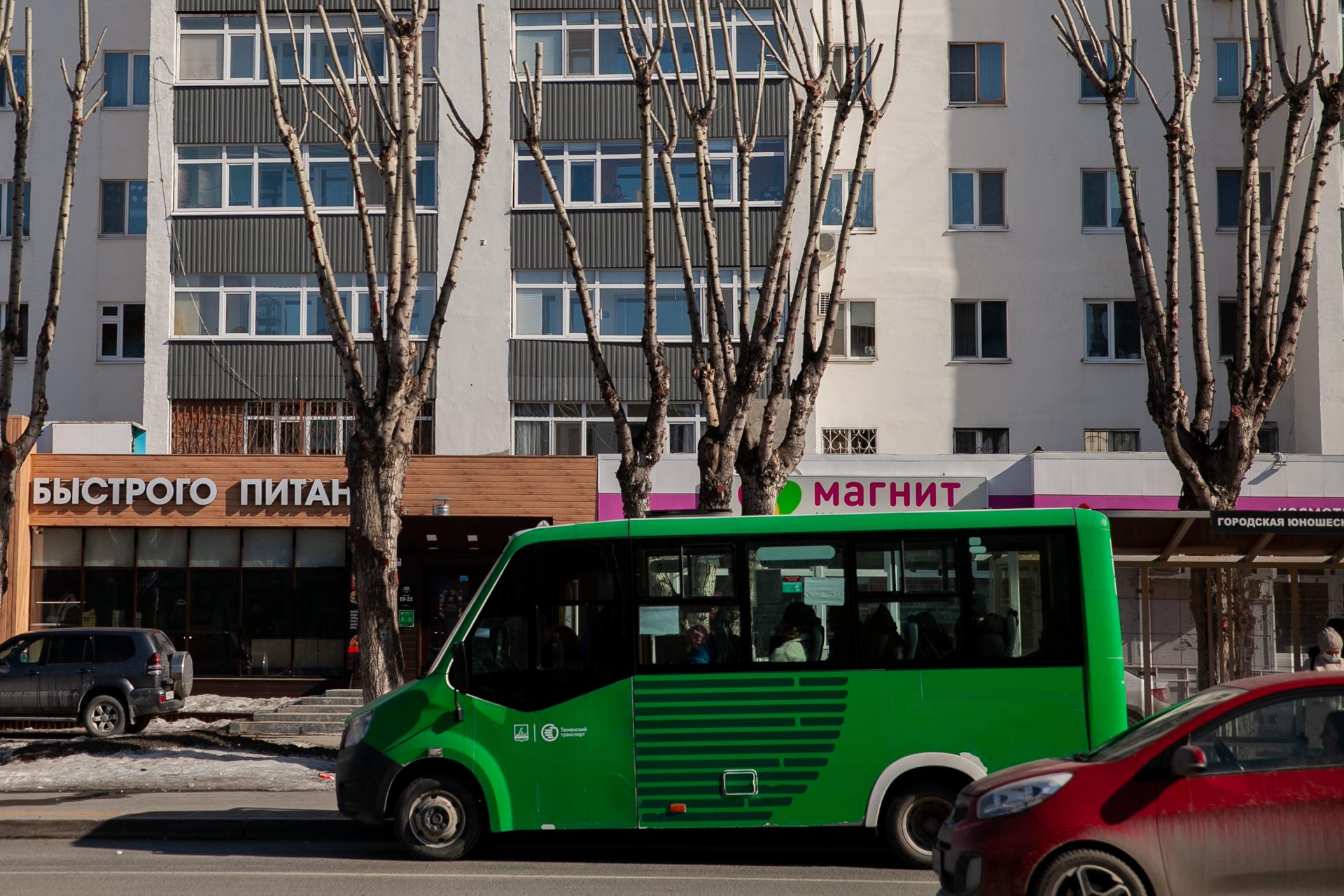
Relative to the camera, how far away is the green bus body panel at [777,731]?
10.2m

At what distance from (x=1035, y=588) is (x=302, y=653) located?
63.4 ft

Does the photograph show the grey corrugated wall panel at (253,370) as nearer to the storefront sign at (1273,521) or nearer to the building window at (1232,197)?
the building window at (1232,197)

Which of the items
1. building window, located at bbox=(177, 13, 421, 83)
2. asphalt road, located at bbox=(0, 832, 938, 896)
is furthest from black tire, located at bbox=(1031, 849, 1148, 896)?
building window, located at bbox=(177, 13, 421, 83)

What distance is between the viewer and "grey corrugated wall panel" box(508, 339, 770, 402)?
27.5m

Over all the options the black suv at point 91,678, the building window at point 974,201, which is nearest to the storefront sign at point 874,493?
the building window at point 974,201

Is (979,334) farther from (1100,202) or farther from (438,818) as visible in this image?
(438,818)

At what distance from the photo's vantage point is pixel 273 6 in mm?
27422

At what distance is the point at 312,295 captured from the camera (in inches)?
1096

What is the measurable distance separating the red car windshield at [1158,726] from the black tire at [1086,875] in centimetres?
57

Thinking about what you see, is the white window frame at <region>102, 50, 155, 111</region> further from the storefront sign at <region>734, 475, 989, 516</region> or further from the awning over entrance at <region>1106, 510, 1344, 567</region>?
the awning over entrance at <region>1106, 510, 1344, 567</region>

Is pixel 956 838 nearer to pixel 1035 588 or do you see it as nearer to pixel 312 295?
pixel 1035 588

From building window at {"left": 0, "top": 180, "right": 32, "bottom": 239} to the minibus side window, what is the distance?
75.8 feet

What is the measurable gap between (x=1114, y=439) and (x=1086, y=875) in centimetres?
2309

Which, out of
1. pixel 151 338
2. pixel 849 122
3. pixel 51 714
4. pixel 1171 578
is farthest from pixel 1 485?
pixel 849 122
